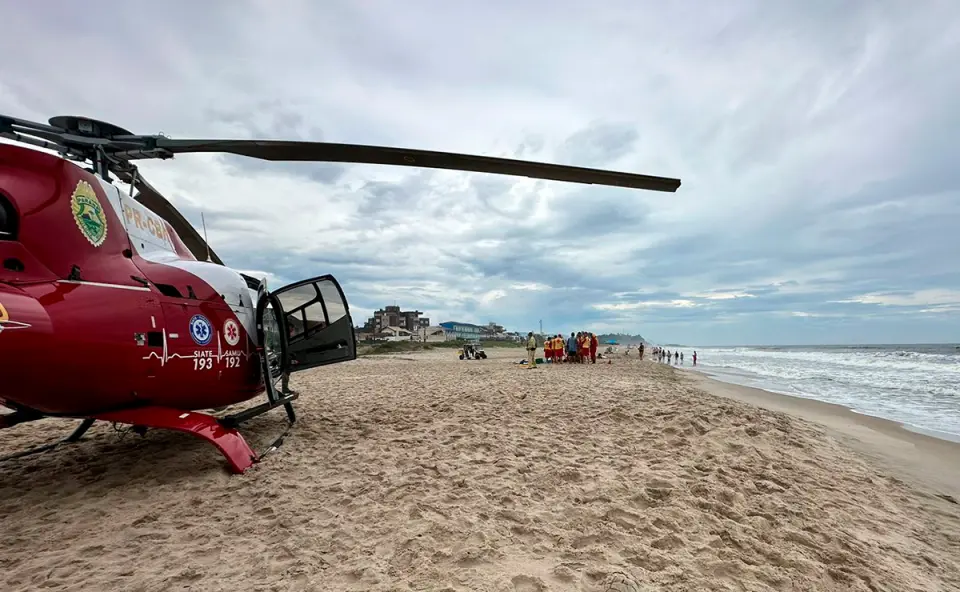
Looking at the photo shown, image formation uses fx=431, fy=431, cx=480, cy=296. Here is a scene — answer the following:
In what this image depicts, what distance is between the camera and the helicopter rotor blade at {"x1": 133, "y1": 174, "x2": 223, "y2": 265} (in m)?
5.71

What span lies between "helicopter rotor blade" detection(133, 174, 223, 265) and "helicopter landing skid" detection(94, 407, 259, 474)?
279 cm

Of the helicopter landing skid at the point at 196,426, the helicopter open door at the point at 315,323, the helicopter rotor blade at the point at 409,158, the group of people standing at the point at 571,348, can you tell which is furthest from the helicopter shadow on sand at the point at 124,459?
the group of people standing at the point at 571,348

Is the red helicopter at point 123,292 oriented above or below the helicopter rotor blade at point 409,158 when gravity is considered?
below

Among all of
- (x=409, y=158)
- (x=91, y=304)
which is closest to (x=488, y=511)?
(x=409, y=158)

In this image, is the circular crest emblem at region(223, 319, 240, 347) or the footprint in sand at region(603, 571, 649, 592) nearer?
the footprint in sand at region(603, 571, 649, 592)

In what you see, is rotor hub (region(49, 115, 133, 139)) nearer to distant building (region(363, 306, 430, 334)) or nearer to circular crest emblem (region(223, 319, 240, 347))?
circular crest emblem (region(223, 319, 240, 347))

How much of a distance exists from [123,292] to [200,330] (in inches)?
40.7

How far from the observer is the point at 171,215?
6.50 m

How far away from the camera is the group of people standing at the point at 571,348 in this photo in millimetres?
23172

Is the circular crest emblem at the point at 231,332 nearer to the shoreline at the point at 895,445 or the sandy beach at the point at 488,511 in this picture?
the sandy beach at the point at 488,511

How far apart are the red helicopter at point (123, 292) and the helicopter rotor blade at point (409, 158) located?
0.05 feet

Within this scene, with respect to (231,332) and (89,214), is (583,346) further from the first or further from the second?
(89,214)

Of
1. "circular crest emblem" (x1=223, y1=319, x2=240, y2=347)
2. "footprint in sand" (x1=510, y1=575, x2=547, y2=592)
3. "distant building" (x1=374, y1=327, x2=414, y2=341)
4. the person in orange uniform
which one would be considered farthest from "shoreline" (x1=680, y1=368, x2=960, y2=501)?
"distant building" (x1=374, y1=327, x2=414, y2=341)

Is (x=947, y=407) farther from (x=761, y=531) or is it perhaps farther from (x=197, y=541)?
(x=197, y=541)
